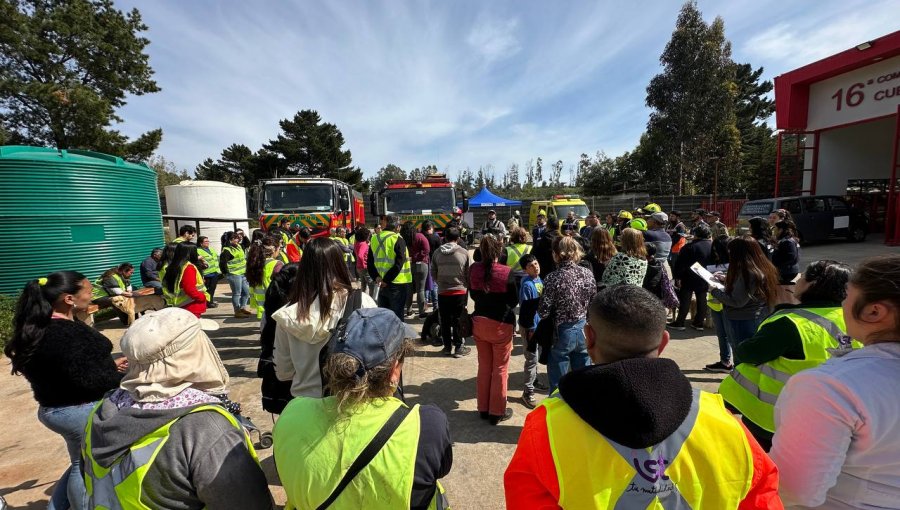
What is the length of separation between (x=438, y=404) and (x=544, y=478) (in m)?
3.32

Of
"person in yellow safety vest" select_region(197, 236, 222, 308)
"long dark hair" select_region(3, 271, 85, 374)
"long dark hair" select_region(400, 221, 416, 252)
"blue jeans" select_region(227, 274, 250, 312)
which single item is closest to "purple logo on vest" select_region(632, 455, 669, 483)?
"long dark hair" select_region(3, 271, 85, 374)

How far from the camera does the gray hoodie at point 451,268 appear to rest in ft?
16.8

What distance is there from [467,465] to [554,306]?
1490mm

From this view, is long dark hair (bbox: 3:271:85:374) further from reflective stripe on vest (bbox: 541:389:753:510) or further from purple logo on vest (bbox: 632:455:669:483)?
purple logo on vest (bbox: 632:455:669:483)

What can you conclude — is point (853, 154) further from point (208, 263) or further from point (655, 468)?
point (208, 263)

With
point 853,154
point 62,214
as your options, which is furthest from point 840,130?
point 62,214

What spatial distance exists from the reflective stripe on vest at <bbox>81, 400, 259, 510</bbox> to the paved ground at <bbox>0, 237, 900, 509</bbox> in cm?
182

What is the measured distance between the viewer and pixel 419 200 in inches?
486

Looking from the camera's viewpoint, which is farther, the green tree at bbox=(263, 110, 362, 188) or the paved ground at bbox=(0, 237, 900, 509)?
the green tree at bbox=(263, 110, 362, 188)

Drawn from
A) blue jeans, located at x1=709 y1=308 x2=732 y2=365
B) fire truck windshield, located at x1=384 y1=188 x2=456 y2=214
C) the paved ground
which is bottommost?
the paved ground

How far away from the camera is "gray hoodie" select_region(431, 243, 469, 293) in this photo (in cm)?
512

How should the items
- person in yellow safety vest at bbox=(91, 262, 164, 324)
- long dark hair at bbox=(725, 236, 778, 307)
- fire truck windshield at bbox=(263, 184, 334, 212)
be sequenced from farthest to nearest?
1. fire truck windshield at bbox=(263, 184, 334, 212)
2. person in yellow safety vest at bbox=(91, 262, 164, 324)
3. long dark hair at bbox=(725, 236, 778, 307)

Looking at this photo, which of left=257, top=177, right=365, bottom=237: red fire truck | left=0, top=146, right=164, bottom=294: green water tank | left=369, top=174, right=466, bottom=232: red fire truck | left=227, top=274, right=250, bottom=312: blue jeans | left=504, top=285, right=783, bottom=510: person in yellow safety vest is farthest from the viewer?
left=369, top=174, right=466, bottom=232: red fire truck

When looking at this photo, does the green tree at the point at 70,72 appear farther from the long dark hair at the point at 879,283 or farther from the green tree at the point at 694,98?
the green tree at the point at 694,98
